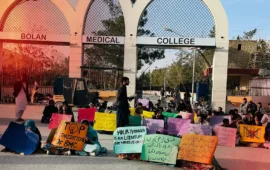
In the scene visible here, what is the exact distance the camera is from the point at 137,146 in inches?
301

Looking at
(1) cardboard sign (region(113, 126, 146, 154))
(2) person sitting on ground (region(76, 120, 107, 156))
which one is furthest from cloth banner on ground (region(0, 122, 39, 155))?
(1) cardboard sign (region(113, 126, 146, 154))

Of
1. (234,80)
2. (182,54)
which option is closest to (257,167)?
(234,80)

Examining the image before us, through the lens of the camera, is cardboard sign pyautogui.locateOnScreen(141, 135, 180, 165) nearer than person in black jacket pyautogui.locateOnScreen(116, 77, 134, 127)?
Yes

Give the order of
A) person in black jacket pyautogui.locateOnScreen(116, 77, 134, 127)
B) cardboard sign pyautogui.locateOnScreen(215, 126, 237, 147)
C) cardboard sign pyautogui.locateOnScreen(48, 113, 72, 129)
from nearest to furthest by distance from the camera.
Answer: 1. person in black jacket pyautogui.locateOnScreen(116, 77, 134, 127)
2. cardboard sign pyautogui.locateOnScreen(215, 126, 237, 147)
3. cardboard sign pyautogui.locateOnScreen(48, 113, 72, 129)

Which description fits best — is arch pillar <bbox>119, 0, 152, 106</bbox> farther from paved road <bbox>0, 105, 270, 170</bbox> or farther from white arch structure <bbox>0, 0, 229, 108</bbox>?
paved road <bbox>0, 105, 270, 170</bbox>

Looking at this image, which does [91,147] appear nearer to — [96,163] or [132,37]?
[96,163]

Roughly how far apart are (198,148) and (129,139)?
152cm


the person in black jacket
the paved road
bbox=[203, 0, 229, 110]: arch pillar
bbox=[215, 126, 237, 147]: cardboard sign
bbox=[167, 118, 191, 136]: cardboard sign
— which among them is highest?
bbox=[203, 0, 229, 110]: arch pillar

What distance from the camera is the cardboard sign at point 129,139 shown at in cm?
766

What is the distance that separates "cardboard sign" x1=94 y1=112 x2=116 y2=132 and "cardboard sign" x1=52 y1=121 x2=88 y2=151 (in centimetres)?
360

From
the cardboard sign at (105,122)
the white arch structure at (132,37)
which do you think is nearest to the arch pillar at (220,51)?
the white arch structure at (132,37)

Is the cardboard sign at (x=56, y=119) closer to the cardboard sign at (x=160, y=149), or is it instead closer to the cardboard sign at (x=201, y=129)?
the cardboard sign at (x=201, y=129)

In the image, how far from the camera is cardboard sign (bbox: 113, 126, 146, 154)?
766 centimetres

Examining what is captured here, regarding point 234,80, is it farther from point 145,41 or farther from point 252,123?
point 252,123
